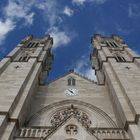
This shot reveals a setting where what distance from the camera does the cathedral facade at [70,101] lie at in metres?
12.5

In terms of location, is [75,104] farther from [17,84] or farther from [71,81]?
[17,84]

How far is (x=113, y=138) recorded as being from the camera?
40.8ft

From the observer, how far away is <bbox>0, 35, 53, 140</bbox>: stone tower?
12.6 m

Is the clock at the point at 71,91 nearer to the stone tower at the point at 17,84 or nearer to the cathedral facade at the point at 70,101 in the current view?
the cathedral facade at the point at 70,101

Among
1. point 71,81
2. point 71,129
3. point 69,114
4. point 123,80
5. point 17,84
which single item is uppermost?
point 71,81

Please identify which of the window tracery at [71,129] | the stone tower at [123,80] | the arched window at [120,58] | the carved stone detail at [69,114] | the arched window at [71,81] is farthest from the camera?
the arched window at [120,58]

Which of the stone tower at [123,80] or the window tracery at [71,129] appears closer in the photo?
the window tracery at [71,129]

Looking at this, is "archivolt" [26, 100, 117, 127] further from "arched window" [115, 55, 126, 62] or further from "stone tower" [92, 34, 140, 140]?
"arched window" [115, 55, 126, 62]

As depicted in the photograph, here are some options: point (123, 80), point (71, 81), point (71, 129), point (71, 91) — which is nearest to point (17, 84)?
point (71, 91)

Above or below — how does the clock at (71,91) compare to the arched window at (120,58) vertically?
below

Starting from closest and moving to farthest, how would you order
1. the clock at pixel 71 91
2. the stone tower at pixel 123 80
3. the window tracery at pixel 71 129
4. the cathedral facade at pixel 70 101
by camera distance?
the window tracery at pixel 71 129 < the cathedral facade at pixel 70 101 < the stone tower at pixel 123 80 < the clock at pixel 71 91

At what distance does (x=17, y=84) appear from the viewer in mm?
15789

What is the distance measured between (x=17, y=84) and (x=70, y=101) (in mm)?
3828

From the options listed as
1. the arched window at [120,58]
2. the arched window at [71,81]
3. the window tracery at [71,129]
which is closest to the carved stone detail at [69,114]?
the window tracery at [71,129]
